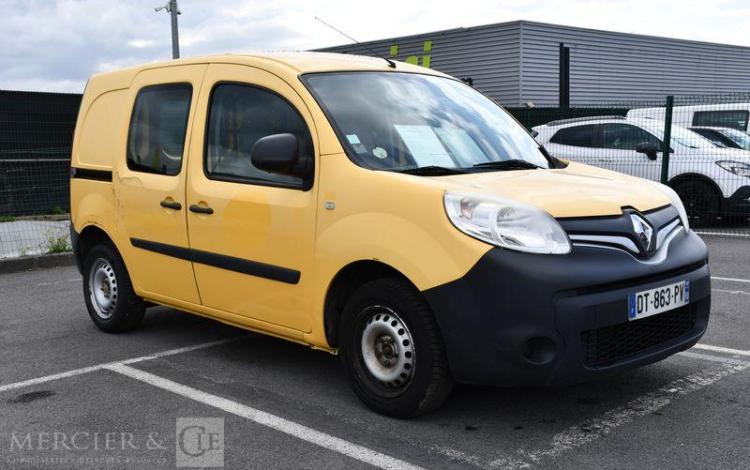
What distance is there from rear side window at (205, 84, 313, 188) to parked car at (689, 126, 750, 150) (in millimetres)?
9744

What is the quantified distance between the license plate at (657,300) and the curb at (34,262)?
22.9 ft

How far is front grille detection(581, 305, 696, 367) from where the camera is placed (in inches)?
140

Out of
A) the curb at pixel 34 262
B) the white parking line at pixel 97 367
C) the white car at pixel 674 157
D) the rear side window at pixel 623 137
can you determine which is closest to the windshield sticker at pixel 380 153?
the white parking line at pixel 97 367

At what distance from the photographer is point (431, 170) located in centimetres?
407

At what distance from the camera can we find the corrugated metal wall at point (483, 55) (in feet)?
73.6

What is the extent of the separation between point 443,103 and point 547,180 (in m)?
0.90

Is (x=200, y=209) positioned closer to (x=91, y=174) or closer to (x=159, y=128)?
(x=159, y=128)

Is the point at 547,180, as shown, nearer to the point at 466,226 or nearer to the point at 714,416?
the point at 466,226

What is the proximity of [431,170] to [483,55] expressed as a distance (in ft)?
65.2

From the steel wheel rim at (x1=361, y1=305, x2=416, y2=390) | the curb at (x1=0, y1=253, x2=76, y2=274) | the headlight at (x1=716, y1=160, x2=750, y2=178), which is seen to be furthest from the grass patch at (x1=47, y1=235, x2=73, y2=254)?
the headlight at (x1=716, y1=160, x2=750, y2=178)

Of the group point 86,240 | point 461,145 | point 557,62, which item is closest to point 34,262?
point 86,240

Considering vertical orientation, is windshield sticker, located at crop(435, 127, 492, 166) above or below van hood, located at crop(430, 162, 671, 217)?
above

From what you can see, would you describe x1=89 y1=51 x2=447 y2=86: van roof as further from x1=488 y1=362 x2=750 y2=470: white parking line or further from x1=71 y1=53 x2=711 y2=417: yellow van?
x1=488 y1=362 x2=750 y2=470: white parking line

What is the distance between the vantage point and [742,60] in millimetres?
30547
